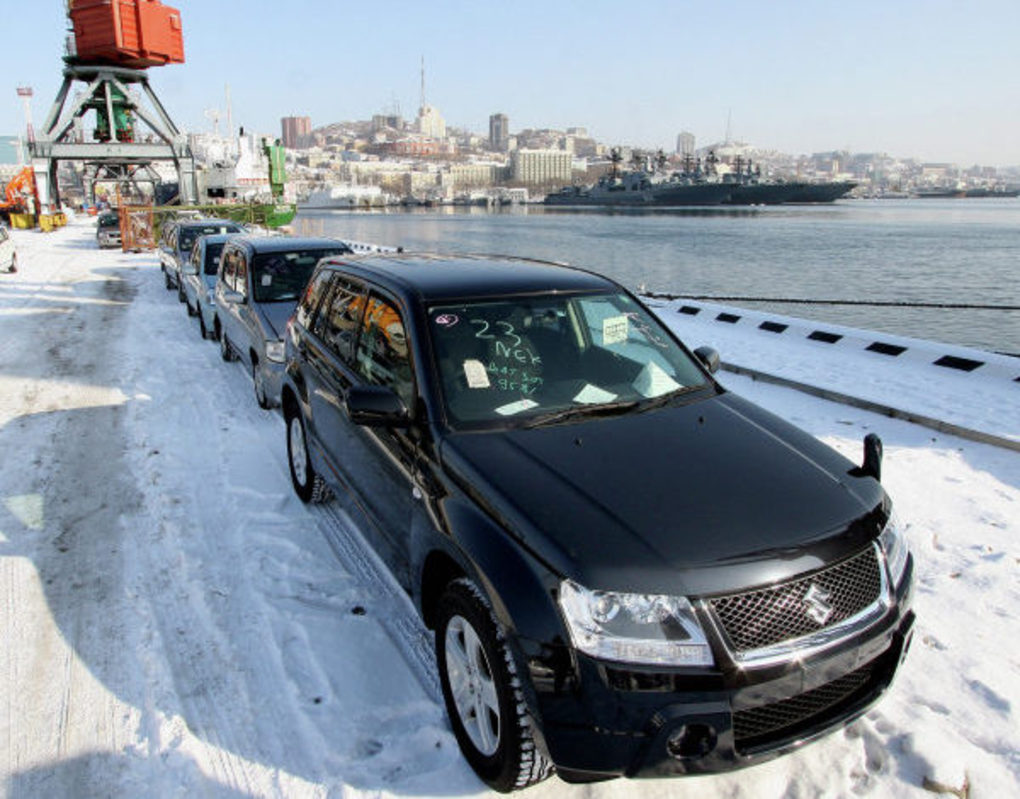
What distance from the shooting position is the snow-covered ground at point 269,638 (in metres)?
2.76

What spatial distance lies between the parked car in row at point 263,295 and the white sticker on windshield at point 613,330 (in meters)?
3.73

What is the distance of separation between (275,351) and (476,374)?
13.1ft

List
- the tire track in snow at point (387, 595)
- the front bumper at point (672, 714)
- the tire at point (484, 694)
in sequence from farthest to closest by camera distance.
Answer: the tire track in snow at point (387, 595) → the tire at point (484, 694) → the front bumper at point (672, 714)

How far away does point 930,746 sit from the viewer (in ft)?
9.20

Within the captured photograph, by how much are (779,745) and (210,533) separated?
149 inches

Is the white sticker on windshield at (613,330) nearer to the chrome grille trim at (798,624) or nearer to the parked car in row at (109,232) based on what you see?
the chrome grille trim at (798,624)

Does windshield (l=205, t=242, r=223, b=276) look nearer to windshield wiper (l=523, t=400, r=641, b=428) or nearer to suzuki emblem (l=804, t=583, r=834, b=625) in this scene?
windshield wiper (l=523, t=400, r=641, b=428)

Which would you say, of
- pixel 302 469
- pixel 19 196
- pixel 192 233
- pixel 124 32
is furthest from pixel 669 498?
pixel 19 196

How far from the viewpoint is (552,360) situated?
3.62 metres

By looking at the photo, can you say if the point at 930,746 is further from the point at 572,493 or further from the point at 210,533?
the point at 210,533

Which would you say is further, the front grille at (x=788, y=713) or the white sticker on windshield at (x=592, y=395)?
the white sticker on windshield at (x=592, y=395)

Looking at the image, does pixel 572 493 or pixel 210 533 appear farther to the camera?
pixel 210 533

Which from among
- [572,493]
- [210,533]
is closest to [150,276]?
[210,533]

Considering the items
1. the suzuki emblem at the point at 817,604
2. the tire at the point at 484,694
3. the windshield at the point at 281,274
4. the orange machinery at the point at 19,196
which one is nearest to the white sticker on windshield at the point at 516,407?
the tire at the point at 484,694
